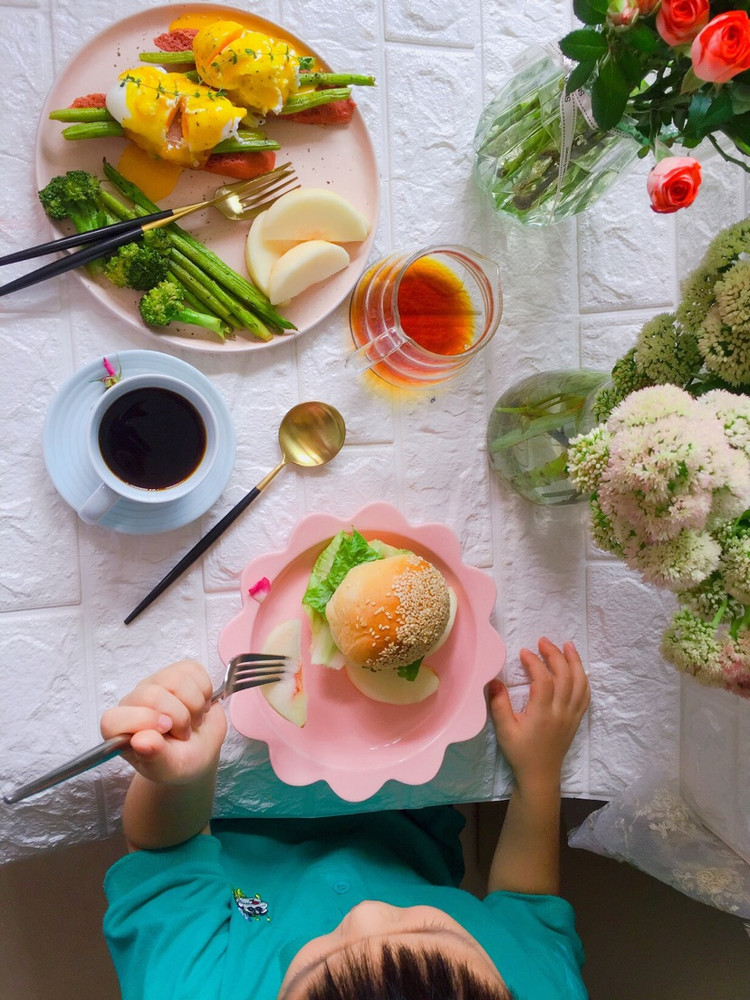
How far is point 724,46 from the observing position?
446 mm

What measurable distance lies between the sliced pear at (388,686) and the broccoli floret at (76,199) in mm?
542

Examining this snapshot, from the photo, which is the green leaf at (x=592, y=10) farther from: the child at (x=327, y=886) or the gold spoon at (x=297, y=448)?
the child at (x=327, y=886)

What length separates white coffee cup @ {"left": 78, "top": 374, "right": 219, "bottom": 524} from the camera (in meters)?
0.68

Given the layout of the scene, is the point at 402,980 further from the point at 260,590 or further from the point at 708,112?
the point at 708,112

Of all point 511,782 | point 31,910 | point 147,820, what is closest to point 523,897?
point 511,782

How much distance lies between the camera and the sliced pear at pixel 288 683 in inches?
29.7

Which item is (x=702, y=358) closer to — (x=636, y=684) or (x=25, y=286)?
(x=636, y=684)

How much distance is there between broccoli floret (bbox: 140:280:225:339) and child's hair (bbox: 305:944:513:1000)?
62 cm

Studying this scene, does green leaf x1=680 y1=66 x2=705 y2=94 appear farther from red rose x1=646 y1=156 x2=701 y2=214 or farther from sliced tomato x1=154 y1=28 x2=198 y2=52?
sliced tomato x1=154 y1=28 x2=198 y2=52

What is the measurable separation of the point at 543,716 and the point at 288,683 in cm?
32

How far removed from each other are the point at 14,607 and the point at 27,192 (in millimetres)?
433

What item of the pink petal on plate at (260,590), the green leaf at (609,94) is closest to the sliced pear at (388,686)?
the pink petal on plate at (260,590)

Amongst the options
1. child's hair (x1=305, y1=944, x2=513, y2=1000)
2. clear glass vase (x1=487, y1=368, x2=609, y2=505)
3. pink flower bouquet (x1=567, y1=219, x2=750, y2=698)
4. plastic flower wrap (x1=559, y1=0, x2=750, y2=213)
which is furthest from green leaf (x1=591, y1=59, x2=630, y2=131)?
child's hair (x1=305, y1=944, x2=513, y2=1000)

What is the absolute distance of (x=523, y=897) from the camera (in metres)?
0.85
